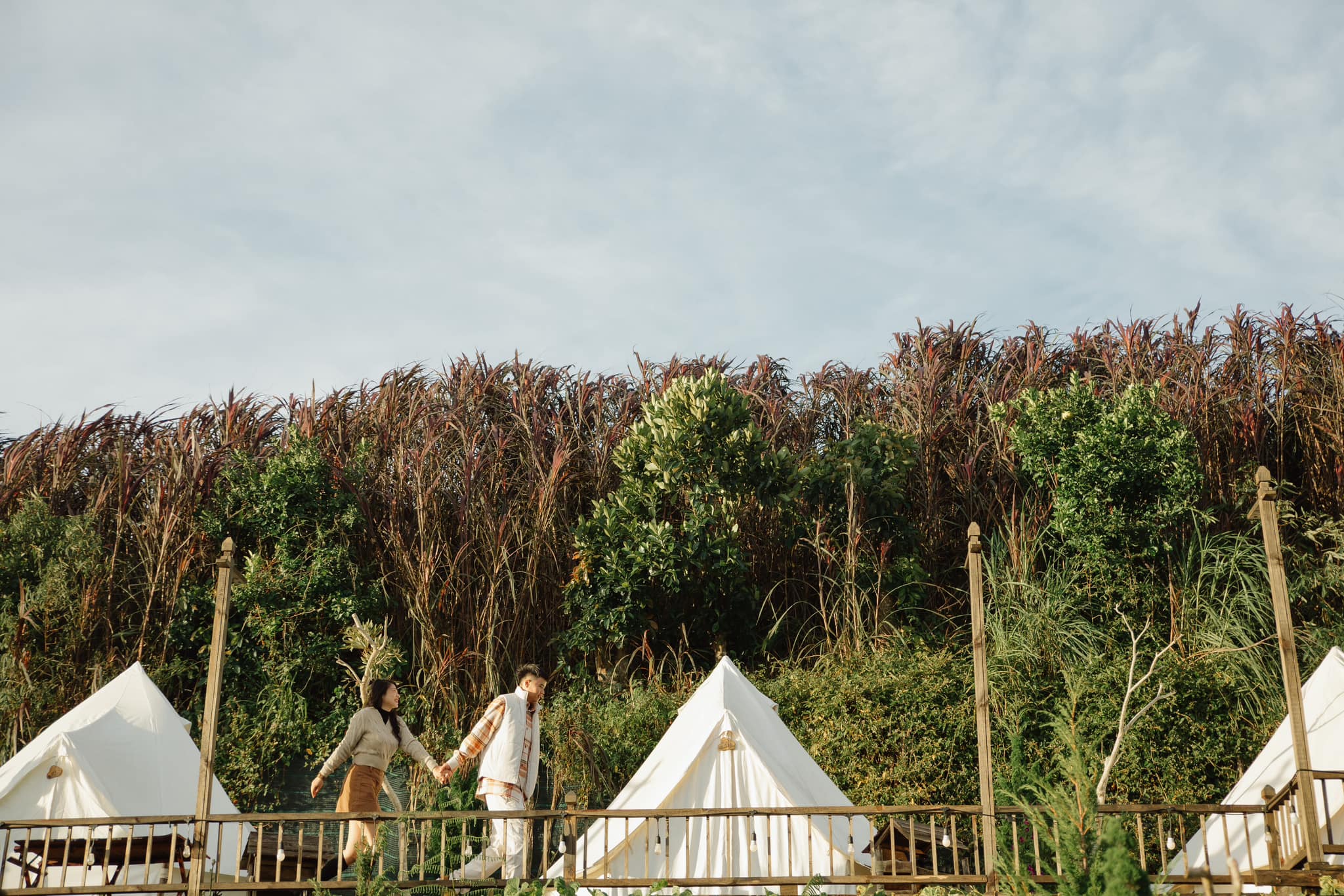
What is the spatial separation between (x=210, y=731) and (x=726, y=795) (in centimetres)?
298

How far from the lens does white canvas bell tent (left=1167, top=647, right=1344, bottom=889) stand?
21.4 ft

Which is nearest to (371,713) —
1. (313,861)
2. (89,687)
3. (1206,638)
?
(313,861)

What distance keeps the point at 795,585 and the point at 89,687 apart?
5958mm

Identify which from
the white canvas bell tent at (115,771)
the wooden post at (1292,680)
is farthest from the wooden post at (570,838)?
the wooden post at (1292,680)

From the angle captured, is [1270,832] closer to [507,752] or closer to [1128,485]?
[1128,485]

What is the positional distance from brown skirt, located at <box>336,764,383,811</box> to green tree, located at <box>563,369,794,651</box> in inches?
127

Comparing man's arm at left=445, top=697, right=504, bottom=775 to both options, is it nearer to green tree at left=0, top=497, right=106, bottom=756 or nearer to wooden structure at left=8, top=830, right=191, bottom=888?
wooden structure at left=8, top=830, right=191, bottom=888

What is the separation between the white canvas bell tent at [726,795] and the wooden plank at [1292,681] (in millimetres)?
2325

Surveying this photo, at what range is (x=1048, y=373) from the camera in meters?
11.7

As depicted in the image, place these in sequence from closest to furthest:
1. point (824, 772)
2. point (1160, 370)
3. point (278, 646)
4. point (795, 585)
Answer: point (824, 772)
point (278, 646)
point (795, 585)
point (1160, 370)

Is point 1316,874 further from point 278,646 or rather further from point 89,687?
point 89,687

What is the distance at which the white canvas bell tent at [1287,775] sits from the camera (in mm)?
6523

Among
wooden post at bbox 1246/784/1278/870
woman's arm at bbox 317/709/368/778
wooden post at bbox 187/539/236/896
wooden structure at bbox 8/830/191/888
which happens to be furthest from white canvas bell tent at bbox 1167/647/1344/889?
wooden structure at bbox 8/830/191/888

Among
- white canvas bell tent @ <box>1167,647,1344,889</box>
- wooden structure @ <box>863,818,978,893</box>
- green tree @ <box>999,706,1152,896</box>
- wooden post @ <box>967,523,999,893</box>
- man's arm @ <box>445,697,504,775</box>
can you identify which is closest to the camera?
green tree @ <box>999,706,1152,896</box>
